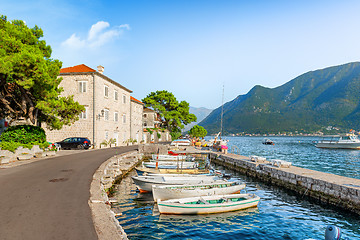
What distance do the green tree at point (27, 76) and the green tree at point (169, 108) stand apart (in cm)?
4722

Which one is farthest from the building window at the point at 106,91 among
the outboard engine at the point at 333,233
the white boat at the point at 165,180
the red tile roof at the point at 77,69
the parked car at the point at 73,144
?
the outboard engine at the point at 333,233

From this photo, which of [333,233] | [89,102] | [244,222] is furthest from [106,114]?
[333,233]

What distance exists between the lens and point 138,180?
1517 cm

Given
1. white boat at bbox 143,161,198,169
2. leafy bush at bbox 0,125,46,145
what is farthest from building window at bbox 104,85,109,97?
white boat at bbox 143,161,198,169

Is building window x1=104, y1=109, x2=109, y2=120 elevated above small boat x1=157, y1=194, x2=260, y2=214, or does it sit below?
above

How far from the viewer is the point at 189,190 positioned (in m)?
13.0

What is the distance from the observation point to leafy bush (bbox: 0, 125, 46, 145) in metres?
19.9

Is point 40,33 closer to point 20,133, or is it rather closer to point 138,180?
point 20,133

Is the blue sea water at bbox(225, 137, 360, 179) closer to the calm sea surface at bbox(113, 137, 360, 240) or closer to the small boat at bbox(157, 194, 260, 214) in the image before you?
the calm sea surface at bbox(113, 137, 360, 240)

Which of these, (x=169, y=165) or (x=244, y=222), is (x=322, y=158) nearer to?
(x=169, y=165)

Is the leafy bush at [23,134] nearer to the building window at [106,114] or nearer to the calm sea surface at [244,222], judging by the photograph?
the calm sea surface at [244,222]

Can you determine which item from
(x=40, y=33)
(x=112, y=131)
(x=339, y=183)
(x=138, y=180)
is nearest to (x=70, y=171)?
(x=138, y=180)

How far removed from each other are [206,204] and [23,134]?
18863mm

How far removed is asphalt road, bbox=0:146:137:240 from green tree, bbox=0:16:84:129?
31.7 ft
